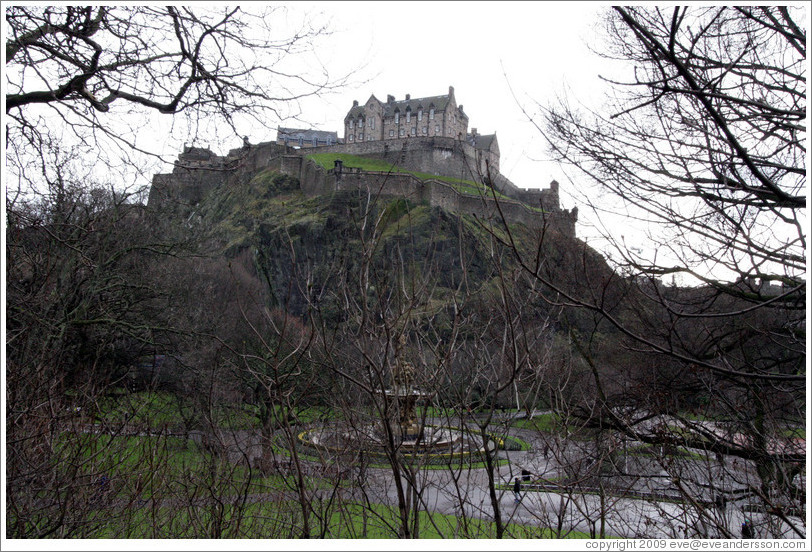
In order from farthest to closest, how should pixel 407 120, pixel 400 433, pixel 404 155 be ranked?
pixel 407 120, pixel 404 155, pixel 400 433

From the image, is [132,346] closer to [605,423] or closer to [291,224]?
[605,423]

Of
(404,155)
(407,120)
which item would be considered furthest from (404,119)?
(404,155)

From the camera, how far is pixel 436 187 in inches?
1438

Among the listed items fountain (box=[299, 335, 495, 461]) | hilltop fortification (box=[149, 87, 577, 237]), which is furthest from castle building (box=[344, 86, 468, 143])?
fountain (box=[299, 335, 495, 461])

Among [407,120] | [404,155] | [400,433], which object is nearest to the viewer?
[400,433]

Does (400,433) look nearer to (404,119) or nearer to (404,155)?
(404,155)

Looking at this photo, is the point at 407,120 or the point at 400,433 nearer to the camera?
the point at 400,433

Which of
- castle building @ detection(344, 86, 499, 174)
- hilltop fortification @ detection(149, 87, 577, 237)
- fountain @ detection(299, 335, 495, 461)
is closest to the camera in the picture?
fountain @ detection(299, 335, 495, 461)

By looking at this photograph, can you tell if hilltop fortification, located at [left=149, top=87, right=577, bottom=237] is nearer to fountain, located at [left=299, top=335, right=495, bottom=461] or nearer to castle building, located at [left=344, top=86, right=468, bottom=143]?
castle building, located at [left=344, top=86, right=468, bottom=143]

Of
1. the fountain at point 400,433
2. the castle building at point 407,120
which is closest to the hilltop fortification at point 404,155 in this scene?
the castle building at point 407,120

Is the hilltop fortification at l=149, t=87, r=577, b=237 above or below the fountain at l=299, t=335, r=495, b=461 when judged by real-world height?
above

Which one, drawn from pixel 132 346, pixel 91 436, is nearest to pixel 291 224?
pixel 132 346

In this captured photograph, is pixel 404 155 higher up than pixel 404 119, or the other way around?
pixel 404 119

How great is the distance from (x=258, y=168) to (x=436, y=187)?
49.8 ft
